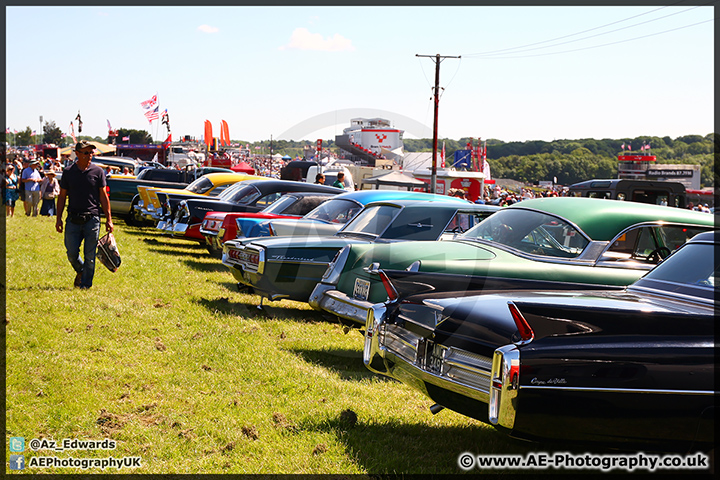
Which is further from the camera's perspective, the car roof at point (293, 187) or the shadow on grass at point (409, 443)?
the car roof at point (293, 187)

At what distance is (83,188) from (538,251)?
573 cm

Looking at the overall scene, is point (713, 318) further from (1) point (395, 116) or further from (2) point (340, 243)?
(1) point (395, 116)

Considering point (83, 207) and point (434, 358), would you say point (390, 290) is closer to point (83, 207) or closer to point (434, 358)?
point (434, 358)

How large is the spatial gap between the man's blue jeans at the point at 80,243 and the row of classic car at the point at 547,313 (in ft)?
7.45

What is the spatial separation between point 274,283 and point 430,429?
3.46 metres

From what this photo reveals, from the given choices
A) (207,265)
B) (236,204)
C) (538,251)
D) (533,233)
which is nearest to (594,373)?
(538,251)

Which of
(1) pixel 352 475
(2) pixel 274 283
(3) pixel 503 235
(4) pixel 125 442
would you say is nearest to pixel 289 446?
(1) pixel 352 475

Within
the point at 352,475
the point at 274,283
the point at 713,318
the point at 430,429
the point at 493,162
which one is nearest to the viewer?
the point at 713,318

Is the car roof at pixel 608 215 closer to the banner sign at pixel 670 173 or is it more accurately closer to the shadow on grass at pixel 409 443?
the shadow on grass at pixel 409 443

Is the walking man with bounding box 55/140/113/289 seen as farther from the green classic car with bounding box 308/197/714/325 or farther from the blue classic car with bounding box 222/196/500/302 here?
the green classic car with bounding box 308/197/714/325

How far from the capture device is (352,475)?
12.0 feet

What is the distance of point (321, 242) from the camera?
7777mm

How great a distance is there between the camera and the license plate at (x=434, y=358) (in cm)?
374

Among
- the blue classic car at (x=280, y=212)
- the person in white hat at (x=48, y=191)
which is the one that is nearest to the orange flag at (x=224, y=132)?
the person in white hat at (x=48, y=191)
